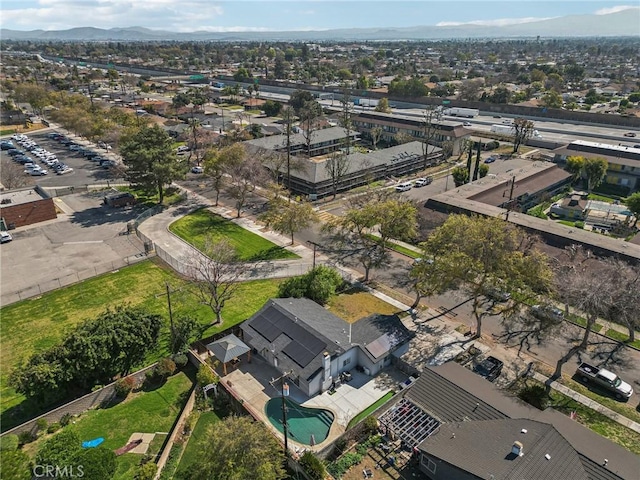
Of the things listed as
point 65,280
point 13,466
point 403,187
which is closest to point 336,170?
point 403,187

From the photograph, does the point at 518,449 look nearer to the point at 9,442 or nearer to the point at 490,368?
the point at 490,368

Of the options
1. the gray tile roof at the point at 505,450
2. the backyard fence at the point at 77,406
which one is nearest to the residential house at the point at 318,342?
the gray tile roof at the point at 505,450

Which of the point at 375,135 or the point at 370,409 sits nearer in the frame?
the point at 370,409

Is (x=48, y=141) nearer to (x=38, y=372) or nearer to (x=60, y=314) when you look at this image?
(x=60, y=314)

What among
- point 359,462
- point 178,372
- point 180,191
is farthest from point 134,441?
point 180,191

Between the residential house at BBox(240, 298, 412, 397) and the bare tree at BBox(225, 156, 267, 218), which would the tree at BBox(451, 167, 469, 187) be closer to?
the bare tree at BBox(225, 156, 267, 218)

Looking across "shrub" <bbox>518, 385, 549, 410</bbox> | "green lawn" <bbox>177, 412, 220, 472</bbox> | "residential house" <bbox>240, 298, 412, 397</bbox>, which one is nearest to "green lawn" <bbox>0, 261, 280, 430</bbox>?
"residential house" <bbox>240, 298, 412, 397</bbox>
